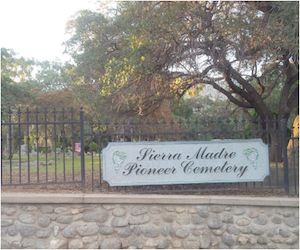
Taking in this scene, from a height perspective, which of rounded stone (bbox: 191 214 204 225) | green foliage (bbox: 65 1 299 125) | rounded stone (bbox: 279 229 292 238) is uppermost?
green foliage (bbox: 65 1 299 125)

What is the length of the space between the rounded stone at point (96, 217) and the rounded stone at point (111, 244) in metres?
0.32

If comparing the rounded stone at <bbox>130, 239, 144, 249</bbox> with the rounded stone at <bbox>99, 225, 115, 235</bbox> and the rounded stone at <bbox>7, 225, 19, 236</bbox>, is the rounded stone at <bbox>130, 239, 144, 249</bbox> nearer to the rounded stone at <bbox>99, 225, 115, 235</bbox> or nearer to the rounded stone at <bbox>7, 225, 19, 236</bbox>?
the rounded stone at <bbox>99, 225, 115, 235</bbox>

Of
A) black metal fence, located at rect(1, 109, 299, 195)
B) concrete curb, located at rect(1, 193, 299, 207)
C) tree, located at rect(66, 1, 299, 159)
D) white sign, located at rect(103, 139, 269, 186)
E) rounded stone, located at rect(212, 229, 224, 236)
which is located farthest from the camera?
tree, located at rect(66, 1, 299, 159)

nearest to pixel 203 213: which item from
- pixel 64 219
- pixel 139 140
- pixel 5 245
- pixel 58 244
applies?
pixel 139 140

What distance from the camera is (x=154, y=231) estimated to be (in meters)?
5.36

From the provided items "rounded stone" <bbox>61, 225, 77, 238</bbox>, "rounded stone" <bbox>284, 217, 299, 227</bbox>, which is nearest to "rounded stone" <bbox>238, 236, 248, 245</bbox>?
"rounded stone" <bbox>284, 217, 299, 227</bbox>

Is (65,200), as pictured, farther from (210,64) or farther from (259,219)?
(210,64)

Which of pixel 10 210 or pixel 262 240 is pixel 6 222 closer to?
pixel 10 210

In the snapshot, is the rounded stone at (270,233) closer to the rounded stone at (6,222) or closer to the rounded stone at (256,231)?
the rounded stone at (256,231)

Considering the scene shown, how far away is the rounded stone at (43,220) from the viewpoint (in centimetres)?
525

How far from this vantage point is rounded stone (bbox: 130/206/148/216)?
541 cm

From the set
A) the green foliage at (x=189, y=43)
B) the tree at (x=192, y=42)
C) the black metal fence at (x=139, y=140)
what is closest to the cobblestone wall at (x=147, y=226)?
the black metal fence at (x=139, y=140)

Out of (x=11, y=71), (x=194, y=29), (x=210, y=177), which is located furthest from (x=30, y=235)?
(x=11, y=71)

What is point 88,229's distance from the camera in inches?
208
